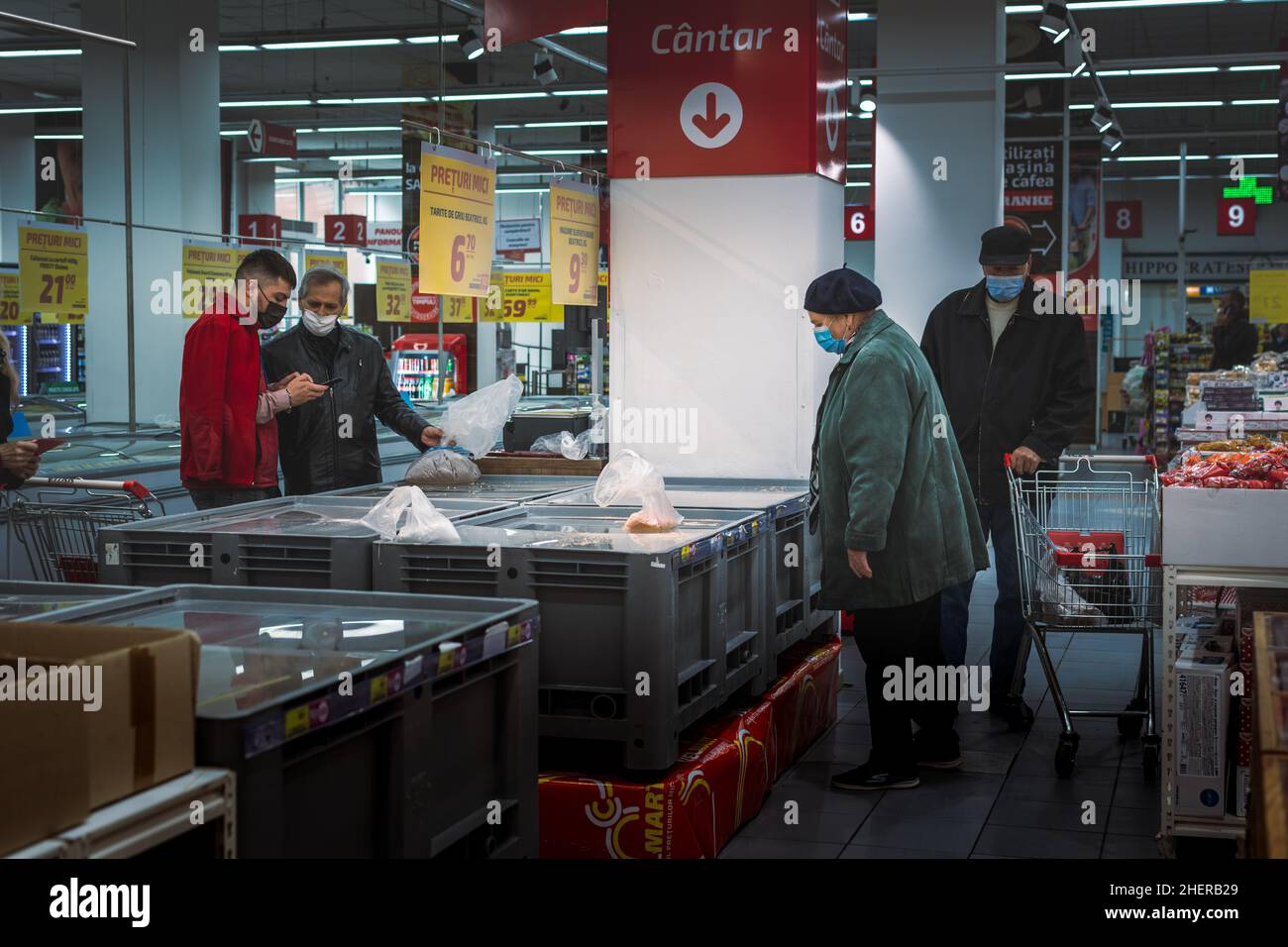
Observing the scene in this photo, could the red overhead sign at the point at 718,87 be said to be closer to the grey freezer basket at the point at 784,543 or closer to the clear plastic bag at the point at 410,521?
the grey freezer basket at the point at 784,543

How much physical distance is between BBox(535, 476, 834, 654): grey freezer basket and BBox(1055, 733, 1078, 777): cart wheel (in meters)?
1.06

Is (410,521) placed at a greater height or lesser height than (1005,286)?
lesser

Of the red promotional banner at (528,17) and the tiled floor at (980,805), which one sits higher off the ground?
the red promotional banner at (528,17)

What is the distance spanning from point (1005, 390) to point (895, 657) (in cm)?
168

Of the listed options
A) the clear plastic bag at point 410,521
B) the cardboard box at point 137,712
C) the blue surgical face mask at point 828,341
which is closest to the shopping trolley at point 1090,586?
the blue surgical face mask at point 828,341

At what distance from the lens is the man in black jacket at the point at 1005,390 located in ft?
19.6

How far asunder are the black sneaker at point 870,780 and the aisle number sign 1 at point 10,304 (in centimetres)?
786

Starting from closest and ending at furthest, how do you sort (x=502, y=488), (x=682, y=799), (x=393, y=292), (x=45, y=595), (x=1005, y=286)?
(x=45, y=595), (x=682, y=799), (x=502, y=488), (x=1005, y=286), (x=393, y=292)

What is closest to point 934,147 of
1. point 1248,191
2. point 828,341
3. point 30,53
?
point 828,341

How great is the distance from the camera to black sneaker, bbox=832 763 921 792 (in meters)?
5.02

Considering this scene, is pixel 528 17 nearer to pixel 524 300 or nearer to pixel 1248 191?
pixel 524 300

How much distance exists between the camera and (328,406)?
5.92m

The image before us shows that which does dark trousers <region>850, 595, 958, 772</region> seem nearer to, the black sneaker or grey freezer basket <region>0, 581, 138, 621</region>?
the black sneaker
